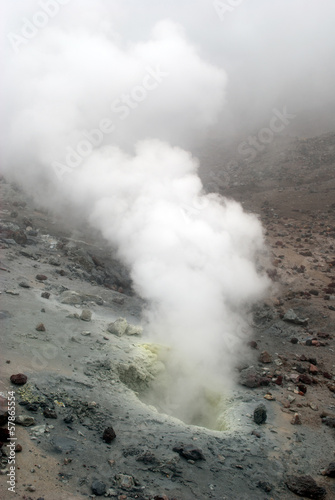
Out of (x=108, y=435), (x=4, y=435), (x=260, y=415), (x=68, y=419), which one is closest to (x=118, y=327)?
(x=68, y=419)

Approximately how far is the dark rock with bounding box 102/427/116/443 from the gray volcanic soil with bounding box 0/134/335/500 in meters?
0.07

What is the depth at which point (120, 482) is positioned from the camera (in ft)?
14.1

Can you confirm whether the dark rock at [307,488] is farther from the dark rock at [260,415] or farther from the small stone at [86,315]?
the small stone at [86,315]

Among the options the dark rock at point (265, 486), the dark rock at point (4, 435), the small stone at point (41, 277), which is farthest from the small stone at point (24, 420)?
the small stone at point (41, 277)

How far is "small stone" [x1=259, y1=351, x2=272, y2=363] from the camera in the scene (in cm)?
847

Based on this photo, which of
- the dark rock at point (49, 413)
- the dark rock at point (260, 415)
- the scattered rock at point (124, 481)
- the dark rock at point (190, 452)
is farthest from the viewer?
the dark rock at point (260, 415)

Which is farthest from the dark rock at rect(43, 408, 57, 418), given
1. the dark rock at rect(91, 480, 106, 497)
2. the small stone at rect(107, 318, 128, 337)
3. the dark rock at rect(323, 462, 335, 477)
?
the dark rock at rect(323, 462, 335, 477)

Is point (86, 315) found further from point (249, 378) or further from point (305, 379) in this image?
point (305, 379)

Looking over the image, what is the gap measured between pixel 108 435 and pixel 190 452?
1.13m

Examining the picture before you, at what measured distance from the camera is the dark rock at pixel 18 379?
17.5 feet

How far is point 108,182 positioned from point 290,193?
48.6 ft

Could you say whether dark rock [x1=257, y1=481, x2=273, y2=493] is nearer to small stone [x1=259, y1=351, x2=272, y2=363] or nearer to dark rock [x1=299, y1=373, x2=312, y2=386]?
dark rock [x1=299, y1=373, x2=312, y2=386]

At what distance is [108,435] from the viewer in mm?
4930

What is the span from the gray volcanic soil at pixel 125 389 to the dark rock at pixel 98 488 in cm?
5
